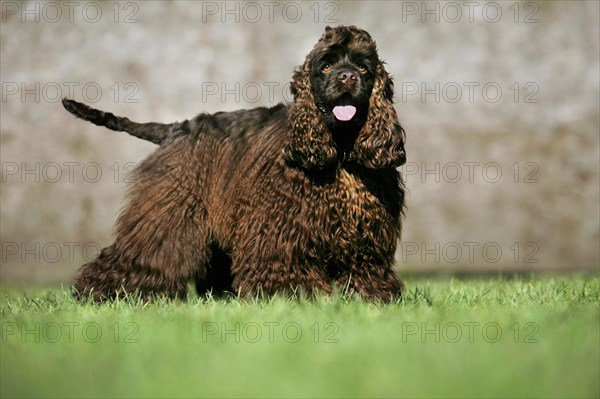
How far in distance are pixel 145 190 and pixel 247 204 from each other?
70 centimetres

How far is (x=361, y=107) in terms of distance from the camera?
14.6ft

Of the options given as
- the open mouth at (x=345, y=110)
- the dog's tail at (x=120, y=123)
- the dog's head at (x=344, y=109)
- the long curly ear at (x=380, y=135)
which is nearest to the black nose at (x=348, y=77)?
the dog's head at (x=344, y=109)

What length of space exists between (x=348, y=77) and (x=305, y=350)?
1.71 metres

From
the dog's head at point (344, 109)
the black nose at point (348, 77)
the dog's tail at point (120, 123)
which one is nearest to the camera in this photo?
the black nose at point (348, 77)

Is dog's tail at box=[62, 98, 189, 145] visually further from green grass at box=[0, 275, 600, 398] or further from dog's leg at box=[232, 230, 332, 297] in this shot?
green grass at box=[0, 275, 600, 398]

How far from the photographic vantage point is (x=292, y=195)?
4449 mm

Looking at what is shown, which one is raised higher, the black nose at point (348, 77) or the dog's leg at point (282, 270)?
the black nose at point (348, 77)

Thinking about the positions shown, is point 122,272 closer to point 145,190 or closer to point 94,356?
point 145,190

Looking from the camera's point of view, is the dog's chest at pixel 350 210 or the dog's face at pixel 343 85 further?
the dog's chest at pixel 350 210

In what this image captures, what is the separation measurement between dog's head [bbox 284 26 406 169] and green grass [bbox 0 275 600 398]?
2.52 ft

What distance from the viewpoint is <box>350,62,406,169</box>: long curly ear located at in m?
4.39

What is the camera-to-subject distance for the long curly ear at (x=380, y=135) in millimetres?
4387

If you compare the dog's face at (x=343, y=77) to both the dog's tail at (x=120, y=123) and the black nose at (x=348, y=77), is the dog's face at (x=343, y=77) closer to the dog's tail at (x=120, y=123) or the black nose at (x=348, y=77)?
the black nose at (x=348, y=77)

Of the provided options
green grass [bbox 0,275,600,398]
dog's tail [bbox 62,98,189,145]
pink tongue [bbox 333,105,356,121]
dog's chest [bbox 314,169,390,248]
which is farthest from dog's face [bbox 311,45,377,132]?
dog's tail [bbox 62,98,189,145]
